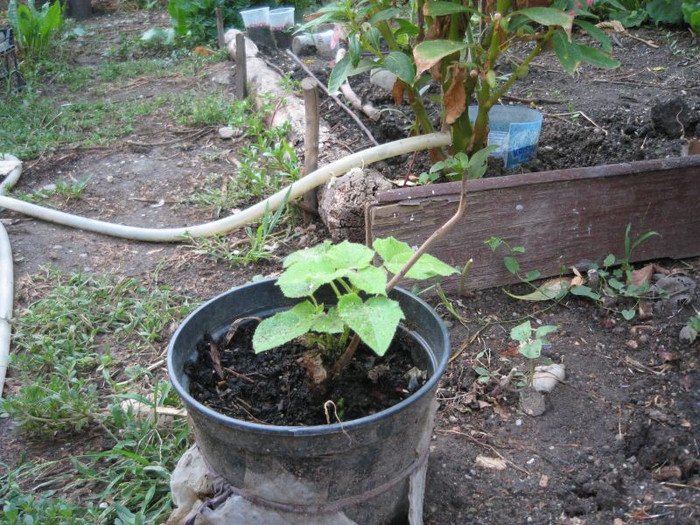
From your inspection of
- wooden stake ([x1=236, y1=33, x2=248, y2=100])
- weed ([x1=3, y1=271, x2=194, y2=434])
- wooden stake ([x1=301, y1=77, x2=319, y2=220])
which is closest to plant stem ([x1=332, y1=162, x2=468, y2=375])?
weed ([x1=3, y1=271, x2=194, y2=434])

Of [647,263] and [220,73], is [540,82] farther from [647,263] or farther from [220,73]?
[220,73]

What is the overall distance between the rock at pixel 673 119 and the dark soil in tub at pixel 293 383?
2.16m

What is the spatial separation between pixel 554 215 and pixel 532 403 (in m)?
0.72

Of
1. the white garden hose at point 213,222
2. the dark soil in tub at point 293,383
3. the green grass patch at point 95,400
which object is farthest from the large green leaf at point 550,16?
the green grass patch at point 95,400

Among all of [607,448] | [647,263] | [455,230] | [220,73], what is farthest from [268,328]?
[220,73]

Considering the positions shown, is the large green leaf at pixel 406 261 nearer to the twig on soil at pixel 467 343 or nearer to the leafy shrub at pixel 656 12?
the twig on soil at pixel 467 343

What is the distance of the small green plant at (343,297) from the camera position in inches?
47.3

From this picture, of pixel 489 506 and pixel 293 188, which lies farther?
pixel 293 188

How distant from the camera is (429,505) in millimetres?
1569

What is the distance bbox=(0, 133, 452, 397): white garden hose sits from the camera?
8.52 feet

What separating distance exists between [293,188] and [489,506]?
1558mm

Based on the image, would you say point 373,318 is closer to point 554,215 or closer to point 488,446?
point 488,446

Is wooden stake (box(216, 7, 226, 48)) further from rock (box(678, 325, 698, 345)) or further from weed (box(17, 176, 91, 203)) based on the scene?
rock (box(678, 325, 698, 345))

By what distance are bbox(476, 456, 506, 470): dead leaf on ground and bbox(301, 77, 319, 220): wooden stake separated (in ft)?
4.83
